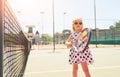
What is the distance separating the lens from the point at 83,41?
584cm

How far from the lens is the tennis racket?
5.78 meters

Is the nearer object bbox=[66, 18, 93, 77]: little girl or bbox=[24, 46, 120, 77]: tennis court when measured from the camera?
bbox=[66, 18, 93, 77]: little girl

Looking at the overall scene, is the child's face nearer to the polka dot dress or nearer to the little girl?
the little girl

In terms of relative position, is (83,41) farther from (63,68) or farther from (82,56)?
(63,68)

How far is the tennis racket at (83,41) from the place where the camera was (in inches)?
227

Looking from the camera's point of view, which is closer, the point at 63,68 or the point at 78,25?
the point at 78,25

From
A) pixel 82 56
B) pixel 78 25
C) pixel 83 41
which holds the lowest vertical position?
pixel 82 56

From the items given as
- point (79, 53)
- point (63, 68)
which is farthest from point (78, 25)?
point (63, 68)

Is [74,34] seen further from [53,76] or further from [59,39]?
[59,39]

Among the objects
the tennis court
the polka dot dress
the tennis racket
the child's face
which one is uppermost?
the child's face

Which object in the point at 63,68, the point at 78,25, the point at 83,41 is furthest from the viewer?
the point at 63,68

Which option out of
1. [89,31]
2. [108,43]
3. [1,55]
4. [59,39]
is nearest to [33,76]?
[89,31]

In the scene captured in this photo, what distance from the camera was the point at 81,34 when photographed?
596cm

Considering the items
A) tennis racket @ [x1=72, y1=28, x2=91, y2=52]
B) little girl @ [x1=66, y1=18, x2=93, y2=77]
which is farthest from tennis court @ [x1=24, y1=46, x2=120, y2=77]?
tennis racket @ [x1=72, y1=28, x2=91, y2=52]
